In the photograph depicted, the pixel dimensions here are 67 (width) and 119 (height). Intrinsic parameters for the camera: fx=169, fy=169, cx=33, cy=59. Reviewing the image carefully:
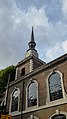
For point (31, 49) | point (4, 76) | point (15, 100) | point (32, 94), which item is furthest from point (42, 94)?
point (4, 76)

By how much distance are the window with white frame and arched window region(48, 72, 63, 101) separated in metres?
1.83

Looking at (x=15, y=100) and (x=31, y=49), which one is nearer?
(x=15, y=100)

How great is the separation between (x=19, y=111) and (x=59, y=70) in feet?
19.8

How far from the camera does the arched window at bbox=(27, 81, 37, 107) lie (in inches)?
650

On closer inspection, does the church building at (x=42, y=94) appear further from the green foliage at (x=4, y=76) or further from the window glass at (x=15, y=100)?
the green foliage at (x=4, y=76)

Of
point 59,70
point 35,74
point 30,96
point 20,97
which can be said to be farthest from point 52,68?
point 20,97

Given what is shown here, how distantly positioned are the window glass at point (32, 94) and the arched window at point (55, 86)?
6.37 feet

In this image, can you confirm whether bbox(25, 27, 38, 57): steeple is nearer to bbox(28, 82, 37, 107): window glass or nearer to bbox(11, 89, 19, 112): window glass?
bbox(11, 89, 19, 112): window glass

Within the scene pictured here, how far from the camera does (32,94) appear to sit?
1711 cm

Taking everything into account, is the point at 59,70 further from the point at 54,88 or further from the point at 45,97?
the point at 45,97

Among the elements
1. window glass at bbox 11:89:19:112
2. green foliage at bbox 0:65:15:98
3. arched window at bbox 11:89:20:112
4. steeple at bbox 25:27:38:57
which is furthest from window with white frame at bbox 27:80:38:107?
green foliage at bbox 0:65:15:98

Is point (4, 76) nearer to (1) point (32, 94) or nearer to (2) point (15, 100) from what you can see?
(2) point (15, 100)

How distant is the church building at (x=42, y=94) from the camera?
14.0 meters

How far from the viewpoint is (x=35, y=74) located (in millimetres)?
17750
